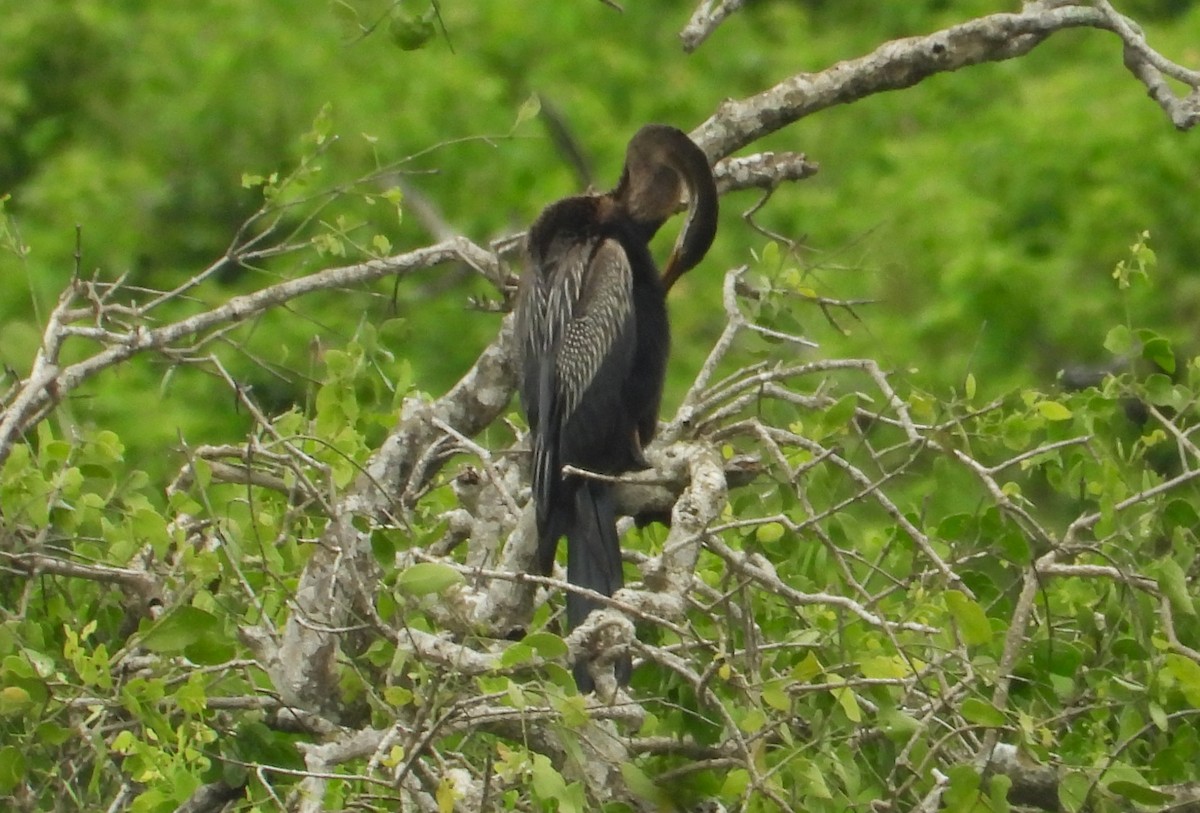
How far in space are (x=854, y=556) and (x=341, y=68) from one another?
8.03 m

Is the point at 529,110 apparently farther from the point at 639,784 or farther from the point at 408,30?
the point at 639,784

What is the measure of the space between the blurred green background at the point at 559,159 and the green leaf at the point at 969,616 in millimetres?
3844

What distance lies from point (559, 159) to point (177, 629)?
6552 mm

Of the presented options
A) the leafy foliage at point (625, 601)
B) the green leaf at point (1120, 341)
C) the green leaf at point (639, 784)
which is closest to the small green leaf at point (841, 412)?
the leafy foliage at point (625, 601)

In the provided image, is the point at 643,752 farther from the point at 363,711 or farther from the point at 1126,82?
the point at 1126,82

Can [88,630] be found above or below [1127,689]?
above

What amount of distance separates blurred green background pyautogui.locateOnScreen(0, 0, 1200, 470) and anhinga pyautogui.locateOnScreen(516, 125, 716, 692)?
7.40ft

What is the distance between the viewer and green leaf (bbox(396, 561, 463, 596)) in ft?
6.36

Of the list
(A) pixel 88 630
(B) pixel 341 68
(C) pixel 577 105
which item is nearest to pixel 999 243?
(C) pixel 577 105

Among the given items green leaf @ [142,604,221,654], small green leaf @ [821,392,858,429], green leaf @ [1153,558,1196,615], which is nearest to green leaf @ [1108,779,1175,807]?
green leaf @ [1153,558,1196,615]

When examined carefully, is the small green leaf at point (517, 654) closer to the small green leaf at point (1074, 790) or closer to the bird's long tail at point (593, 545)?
the small green leaf at point (1074, 790)

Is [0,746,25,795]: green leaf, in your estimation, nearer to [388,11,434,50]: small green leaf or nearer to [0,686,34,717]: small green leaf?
[0,686,34,717]: small green leaf

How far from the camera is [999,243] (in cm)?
823

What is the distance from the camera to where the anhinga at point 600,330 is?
3.05 metres
